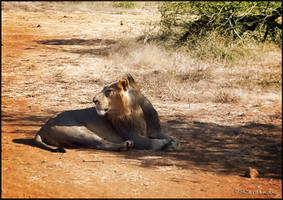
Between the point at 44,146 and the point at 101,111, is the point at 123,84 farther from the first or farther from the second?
the point at 44,146

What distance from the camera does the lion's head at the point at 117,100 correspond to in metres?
6.51

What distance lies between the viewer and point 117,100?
6.56 meters

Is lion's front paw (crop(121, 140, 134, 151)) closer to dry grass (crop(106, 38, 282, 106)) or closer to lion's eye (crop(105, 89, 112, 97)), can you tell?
lion's eye (crop(105, 89, 112, 97))

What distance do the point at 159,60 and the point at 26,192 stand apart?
8404 mm

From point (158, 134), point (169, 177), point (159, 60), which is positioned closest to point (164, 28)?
point (159, 60)

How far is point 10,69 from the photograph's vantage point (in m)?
12.9

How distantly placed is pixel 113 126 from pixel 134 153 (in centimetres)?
59

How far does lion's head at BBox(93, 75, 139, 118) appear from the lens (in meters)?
6.51

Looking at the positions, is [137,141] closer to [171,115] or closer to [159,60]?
[171,115]

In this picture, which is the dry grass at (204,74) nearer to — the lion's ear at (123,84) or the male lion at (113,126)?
the male lion at (113,126)

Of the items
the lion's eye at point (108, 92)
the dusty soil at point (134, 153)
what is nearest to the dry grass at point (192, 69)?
the dusty soil at point (134, 153)

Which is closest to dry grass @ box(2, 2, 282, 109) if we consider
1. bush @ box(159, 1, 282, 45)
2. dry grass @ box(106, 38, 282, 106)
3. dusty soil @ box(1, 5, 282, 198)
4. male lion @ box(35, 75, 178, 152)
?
dry grass @ box(106, 38, 282, 106)

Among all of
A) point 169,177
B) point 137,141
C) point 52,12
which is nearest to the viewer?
point 169,177

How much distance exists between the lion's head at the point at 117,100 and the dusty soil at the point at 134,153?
1.91ft
